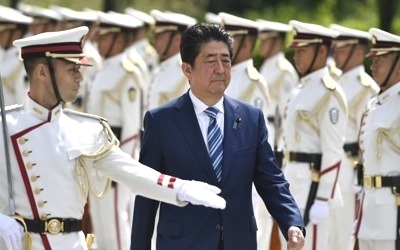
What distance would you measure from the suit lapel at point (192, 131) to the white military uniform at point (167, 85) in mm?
5118

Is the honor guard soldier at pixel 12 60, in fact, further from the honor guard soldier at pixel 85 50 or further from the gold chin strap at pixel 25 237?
the gold chin strap at pixel 25 237

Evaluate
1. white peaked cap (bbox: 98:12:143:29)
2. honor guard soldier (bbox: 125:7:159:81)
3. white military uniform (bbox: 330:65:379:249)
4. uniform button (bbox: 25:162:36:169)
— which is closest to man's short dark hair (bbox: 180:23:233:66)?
uniform button (bbox: 25:162:36:169)

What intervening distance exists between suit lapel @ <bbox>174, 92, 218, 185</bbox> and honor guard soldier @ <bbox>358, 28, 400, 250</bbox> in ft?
8.02

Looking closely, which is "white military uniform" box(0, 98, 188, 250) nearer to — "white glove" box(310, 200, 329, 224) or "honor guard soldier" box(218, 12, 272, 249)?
"white glove" box(310, 200, 329, 224)

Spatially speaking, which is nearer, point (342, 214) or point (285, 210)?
point (285, 210)

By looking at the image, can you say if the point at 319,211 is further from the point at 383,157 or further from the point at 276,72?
the point at 276,72

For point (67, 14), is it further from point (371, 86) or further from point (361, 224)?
point (361, 224)

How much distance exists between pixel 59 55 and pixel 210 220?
1.09 metres

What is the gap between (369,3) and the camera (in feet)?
103

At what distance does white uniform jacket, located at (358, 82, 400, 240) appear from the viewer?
893 centimetres

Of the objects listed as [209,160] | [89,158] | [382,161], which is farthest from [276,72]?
[89,158]

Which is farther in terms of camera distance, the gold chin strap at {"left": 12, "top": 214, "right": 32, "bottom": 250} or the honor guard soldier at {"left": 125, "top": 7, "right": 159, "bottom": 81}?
the honor guard soldier at {"left": 125, "top": 7, "right": 159, "bottom": 81}

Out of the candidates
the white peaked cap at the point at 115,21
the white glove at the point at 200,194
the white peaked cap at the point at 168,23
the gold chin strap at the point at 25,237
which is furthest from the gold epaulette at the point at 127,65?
the white glove at the point at 200,194

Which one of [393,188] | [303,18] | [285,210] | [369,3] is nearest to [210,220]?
[285,210]
